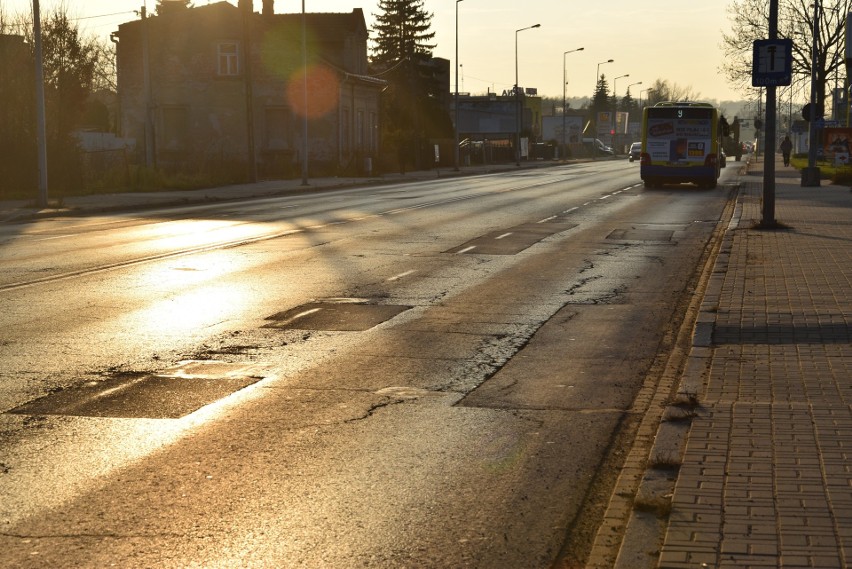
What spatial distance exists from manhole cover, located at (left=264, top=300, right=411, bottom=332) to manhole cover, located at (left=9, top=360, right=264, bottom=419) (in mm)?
2081

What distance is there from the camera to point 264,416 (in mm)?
7598

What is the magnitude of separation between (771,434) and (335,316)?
6.16 m

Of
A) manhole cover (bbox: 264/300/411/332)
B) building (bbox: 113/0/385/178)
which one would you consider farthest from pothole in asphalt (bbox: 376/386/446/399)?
building (bbox: 113/0/385/178)

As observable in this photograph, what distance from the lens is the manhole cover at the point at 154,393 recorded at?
25.3ft

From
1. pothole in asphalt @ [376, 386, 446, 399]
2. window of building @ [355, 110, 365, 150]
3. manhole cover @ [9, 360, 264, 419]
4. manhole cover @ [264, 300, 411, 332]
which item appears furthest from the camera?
window of building @ [355, 110, 365, 150]

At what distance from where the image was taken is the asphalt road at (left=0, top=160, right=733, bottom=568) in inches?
209

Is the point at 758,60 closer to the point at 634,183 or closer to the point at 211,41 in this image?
the point at 634,183

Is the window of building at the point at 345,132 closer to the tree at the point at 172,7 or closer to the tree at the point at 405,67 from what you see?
the tree at the point at 172,7

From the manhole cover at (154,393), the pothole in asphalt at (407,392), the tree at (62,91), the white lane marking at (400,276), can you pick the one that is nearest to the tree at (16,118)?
the tree at (62,91)

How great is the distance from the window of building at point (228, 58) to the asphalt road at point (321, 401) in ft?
146

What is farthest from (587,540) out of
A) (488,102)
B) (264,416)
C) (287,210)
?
(488,102)

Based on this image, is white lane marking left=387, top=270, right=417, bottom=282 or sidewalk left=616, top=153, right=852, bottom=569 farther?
white lane marking left=387, top=270, right=417, bottom=282

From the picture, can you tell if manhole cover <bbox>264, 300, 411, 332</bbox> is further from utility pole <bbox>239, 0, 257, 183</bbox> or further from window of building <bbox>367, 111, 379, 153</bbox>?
window of building <bbox>367, 111, 379, 153</bbox>

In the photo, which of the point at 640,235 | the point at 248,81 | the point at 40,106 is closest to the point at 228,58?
the point at 248,81
